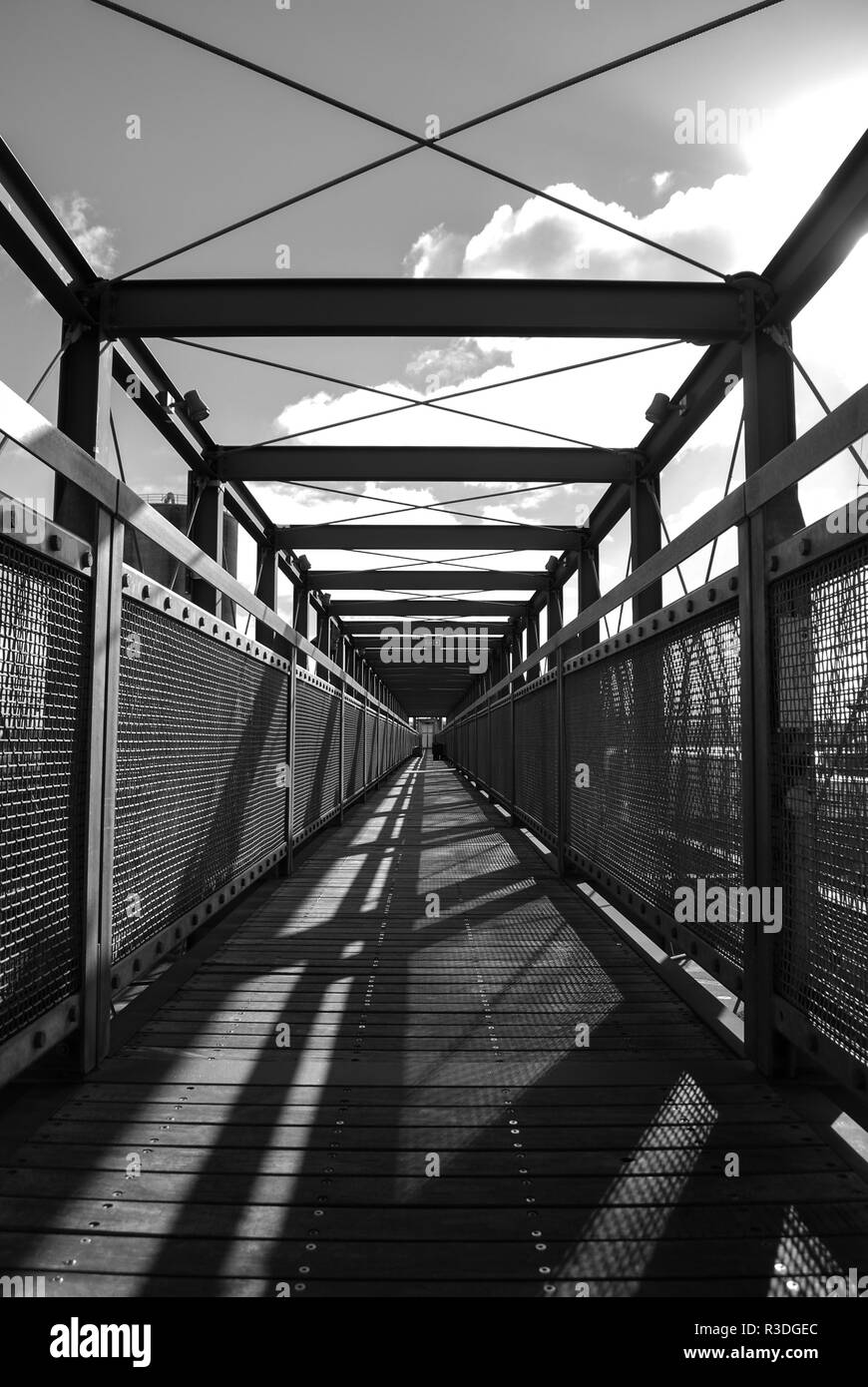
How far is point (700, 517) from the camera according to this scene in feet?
10.7

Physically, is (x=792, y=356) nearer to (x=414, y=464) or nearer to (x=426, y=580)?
(x=414, y=464)

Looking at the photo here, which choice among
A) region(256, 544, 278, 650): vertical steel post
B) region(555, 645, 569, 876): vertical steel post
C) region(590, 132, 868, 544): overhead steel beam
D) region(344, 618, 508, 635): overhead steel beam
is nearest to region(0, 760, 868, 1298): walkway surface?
region(555, 645, 569, 876): vertical steel post

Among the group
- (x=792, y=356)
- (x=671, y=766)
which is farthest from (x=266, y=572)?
(x=671, y=766)

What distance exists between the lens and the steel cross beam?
29.6 ft

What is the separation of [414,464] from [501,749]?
4.11 metres

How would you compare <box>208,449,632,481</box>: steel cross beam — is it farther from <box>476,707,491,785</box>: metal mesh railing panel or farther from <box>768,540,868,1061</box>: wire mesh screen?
<box>768,540,868,1061</box>: wire mesh screen

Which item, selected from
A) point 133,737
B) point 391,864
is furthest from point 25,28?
point 391,864

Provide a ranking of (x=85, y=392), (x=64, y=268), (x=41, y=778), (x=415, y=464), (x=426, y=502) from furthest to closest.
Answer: (x=426, y=502) → (x=415, y=464) → (x=85, y=392) → (x=64, y=268) → (x=41, y=778)

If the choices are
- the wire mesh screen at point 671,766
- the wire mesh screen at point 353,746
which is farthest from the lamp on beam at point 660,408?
the wire mesh screen at point 353,746

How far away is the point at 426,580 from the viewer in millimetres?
14797

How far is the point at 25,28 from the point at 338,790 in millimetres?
7506

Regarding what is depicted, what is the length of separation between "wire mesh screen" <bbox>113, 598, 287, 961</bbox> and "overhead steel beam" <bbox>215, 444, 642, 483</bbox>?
4.33 metres

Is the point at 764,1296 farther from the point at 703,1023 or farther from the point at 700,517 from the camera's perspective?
the point at 700,517

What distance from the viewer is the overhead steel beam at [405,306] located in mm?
6305
